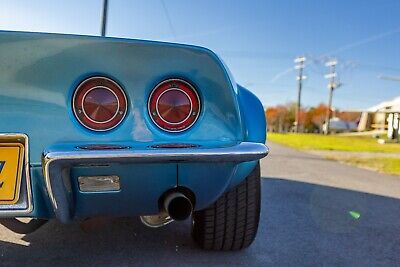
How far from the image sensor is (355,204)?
4.00m

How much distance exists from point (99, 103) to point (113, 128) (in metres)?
0.12

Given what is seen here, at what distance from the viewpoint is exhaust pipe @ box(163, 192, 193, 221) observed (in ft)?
5.19

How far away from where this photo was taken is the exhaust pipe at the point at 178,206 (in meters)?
1.58

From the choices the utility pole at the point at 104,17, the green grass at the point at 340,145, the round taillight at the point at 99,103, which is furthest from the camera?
the green grass at the point at 340,145

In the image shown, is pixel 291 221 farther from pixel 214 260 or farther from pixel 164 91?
pixel 164 91

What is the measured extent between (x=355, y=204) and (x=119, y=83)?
334cm

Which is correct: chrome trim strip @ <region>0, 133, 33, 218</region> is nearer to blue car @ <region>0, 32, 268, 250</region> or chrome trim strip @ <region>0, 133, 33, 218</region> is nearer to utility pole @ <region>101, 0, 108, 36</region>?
blue car @ <region>0, 32, 268, 250</region>

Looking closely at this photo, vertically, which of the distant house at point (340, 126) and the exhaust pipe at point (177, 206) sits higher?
the exhaust pipe at point (177, 206)

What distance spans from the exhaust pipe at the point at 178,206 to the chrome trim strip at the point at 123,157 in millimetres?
219

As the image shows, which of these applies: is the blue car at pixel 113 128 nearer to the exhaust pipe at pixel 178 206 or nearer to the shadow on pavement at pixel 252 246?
the exhaust pipe at pixel 178 206

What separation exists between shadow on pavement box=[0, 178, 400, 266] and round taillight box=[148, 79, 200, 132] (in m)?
0.93

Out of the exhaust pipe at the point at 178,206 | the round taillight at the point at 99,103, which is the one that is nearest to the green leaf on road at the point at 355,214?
the exhaust pipe at the point at 178,206

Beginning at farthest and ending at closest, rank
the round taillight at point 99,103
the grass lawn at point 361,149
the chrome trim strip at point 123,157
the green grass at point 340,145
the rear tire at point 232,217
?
the green grass at point 340,145
the grass lawn at point 361,149
the rear tire at point 232,217
the round taillight at point 99,103
the chrome trim strip at point 123,157

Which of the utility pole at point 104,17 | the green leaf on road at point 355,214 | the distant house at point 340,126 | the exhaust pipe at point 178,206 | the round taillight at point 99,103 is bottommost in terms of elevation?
the distant house at point 340,126
